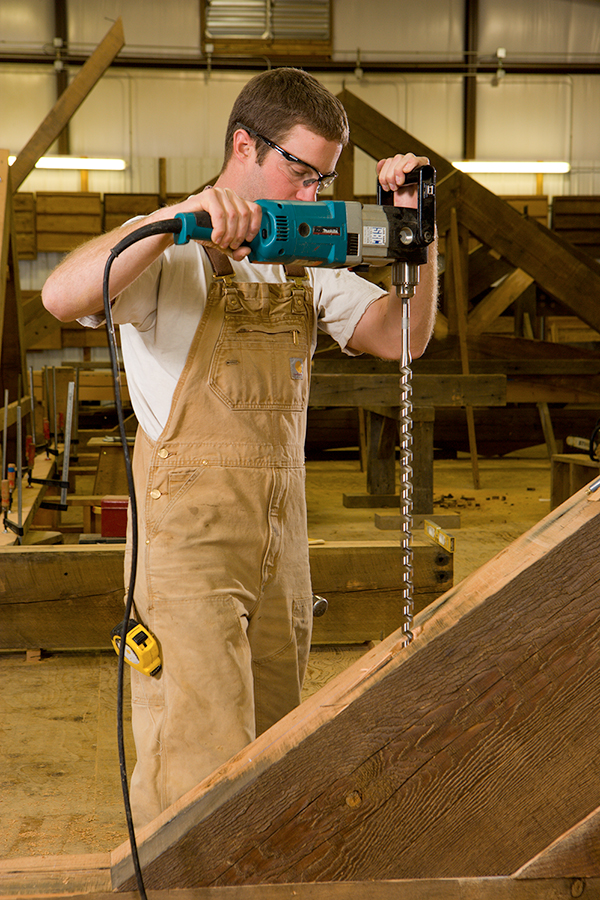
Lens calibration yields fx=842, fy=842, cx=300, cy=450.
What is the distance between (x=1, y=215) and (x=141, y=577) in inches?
104

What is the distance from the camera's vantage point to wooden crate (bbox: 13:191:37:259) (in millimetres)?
10734

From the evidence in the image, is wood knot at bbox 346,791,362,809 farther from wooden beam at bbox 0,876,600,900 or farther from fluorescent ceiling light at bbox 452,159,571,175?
fluorescent ceiling light at bbox 452,159,571,175

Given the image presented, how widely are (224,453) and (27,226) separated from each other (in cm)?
1047

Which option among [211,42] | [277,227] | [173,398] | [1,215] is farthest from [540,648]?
[211,42]

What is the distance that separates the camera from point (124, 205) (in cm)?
1088

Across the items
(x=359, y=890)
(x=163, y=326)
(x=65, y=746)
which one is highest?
(x=163, y=326)

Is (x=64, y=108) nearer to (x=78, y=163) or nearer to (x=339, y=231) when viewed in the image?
(x=339, y=231)

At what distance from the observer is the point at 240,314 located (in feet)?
4.49

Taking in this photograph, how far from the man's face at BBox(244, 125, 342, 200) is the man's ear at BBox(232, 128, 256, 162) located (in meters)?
0.01

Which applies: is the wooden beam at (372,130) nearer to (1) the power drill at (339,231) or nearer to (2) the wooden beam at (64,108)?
(2) the wooden beam at (64,108)

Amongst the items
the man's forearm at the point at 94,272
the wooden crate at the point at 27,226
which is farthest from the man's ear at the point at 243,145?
the wooden crate at the point at 27,226

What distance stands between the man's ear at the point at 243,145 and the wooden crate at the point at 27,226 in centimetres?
1014

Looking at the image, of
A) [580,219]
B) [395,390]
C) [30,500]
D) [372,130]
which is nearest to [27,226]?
[372,130]

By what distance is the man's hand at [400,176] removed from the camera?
3.97 ft
